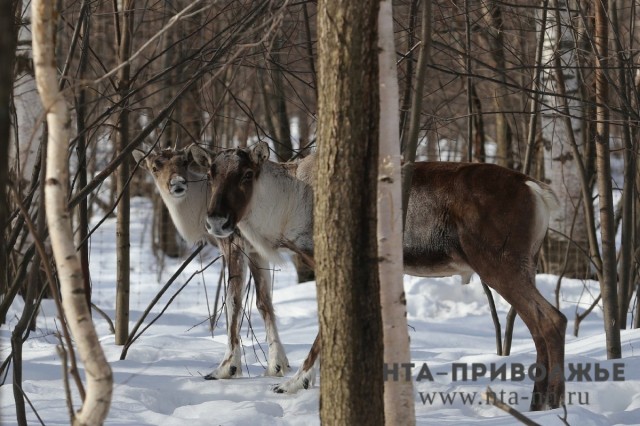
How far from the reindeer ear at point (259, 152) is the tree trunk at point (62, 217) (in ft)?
11.0

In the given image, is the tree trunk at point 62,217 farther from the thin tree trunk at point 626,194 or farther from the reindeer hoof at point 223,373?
the thin tree trunk at point 626,194

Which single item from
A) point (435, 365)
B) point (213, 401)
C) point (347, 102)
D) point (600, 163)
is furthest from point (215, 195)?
point (347, 102)

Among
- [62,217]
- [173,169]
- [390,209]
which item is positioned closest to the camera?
[62,217]

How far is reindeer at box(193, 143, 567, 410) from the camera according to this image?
546 centimetres

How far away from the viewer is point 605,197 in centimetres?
635

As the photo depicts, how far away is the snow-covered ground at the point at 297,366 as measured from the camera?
4895 mm

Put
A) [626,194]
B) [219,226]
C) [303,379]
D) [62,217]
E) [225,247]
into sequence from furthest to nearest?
[225,247]
[626,194]
[219,226]
[303,379]
[62,217]

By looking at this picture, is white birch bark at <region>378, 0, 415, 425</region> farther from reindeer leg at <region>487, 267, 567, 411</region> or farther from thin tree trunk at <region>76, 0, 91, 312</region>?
reindeer leg at <region>487, 267, 567, 411</region>

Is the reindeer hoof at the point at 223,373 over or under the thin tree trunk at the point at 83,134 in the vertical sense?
under

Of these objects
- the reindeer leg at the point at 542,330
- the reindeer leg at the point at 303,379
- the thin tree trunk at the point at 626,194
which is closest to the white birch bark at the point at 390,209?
the reindeer leg at the point at 542,330

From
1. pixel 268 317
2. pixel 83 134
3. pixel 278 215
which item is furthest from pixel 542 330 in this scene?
pixel 83 134

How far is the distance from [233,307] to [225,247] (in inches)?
18.7

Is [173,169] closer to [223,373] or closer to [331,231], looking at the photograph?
[223,373]

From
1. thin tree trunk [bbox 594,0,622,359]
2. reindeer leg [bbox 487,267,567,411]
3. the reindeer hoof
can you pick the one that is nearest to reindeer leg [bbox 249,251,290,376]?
the reindeer hoof
